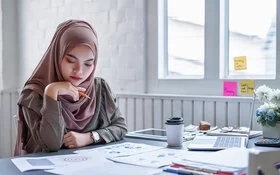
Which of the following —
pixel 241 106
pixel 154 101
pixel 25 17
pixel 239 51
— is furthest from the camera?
pixel 25 17

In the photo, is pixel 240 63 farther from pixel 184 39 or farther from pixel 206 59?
pixel 184 39

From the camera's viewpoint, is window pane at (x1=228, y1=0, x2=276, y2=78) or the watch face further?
window pane at (x1=228, y1=0, x2=276, y2=78)

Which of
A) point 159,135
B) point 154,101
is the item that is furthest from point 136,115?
point 159,135

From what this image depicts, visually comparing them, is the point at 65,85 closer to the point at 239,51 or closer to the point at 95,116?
the point at 95,116

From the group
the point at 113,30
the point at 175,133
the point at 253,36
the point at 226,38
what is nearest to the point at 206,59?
the point at 226,38

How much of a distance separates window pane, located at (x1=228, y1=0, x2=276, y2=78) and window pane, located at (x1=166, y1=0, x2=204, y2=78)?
20 cm

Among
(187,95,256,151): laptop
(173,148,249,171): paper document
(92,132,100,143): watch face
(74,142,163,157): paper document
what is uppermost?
(173,148,249,171): paper document

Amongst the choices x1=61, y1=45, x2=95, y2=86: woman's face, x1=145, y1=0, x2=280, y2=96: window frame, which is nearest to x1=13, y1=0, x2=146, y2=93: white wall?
x1=145, y1=0, x2=280, y2=96: window frame

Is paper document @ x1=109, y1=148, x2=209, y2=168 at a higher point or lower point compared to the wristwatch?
lower

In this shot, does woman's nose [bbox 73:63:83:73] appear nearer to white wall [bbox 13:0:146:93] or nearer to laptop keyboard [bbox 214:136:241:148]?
laptop keyboard [bbox 214:136:241:148]

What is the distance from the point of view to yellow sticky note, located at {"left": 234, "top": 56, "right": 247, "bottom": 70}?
224cm

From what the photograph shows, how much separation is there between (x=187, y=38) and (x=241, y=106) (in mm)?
616

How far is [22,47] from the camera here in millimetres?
3438

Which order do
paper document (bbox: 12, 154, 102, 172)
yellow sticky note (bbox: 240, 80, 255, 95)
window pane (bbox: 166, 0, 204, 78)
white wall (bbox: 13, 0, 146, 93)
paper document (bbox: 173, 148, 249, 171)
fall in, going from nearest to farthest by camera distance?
paper document (bbox: 173, 148, 249, 171)
paper document (bbox: 12, 154, 102, 172)
yellow sticky note (bbox: 240, 80, 255, 95)
window pane (bbox: 166, 0, 204, 78)
white wall (bbox: 13, 0, 146, 93)
